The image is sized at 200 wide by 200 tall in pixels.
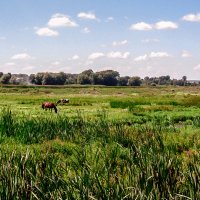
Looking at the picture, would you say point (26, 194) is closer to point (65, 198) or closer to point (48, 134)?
point (65, 198)

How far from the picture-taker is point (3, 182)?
6.27m

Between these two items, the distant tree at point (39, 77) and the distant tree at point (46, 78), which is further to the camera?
the distant tree at point (39, 77)

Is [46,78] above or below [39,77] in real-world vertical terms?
below

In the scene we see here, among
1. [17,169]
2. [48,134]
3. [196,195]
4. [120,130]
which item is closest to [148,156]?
[196,195]

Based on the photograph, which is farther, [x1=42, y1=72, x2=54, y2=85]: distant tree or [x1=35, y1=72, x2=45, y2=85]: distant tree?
[x1=35, y1=72, x2=45, y2=85]: distant tree

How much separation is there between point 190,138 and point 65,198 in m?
13.3

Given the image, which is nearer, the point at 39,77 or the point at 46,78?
the point at 46,78

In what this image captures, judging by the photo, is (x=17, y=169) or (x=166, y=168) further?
(x=166, y=168)

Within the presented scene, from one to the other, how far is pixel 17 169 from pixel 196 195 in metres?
3.02

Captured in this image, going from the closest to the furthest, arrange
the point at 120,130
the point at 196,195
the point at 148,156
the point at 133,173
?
the point at 196,195 < the point at 133,173 < the point at 148,156 < the point at 120,130

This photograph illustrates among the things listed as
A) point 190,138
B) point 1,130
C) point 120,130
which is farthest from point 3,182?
point 190,138

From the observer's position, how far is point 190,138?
727 inches

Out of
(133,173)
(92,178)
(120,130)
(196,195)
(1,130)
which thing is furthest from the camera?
(1,130)

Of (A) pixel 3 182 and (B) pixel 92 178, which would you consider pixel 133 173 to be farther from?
(A) pixel 3 182
